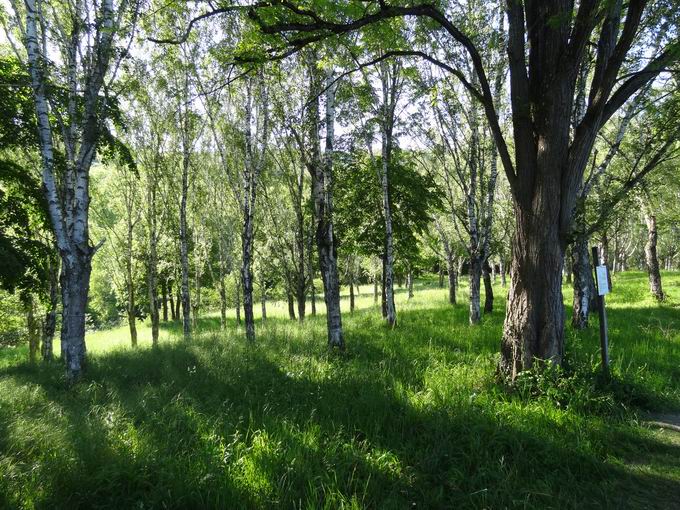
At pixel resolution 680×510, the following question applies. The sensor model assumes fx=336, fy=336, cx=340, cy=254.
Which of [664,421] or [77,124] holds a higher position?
[77,124]

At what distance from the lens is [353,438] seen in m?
3.59

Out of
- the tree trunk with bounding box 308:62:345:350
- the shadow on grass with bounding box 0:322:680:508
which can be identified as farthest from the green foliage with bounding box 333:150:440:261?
the shadow on grass with bounding box 0:322:680:508

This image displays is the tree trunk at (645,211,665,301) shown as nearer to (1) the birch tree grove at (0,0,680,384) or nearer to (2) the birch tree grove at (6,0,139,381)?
(1) the birch tree grove at (0,0,680,384)

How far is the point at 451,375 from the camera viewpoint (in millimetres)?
5387

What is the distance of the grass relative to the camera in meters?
2.89

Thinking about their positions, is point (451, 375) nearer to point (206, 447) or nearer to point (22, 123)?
point (206, 447)

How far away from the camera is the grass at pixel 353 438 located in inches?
114

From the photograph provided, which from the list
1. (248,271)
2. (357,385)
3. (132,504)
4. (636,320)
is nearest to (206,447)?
(132,504)

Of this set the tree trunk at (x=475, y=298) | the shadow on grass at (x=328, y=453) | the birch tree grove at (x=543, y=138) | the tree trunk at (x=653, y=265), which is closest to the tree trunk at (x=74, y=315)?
the shadow on grass at (x=328, y=453)

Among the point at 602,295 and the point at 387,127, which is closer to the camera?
the point at 602,295

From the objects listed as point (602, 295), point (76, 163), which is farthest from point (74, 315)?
point (602, 295)

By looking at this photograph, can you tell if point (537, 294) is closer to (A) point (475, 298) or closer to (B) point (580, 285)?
(A) point (475, 298)

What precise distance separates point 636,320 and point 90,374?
1479 cm

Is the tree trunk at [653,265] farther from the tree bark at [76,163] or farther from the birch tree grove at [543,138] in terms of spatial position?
the tree bark at [76,163]
